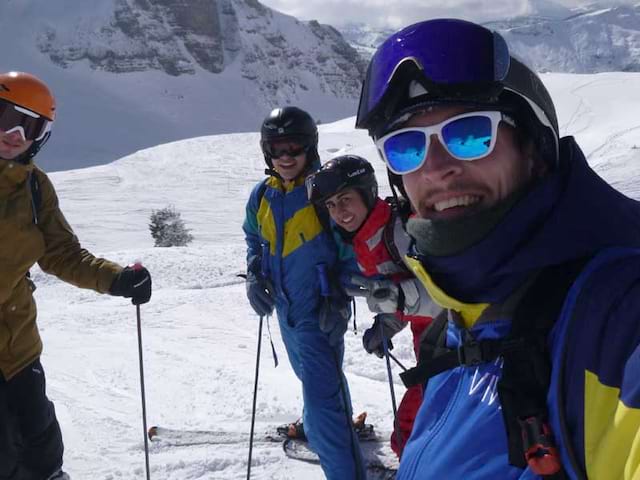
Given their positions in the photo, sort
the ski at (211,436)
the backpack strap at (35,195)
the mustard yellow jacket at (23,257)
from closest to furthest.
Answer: the mustard yellow jacket at (23,257) → the backpack strap at (35,195) → the ski at (211,436)

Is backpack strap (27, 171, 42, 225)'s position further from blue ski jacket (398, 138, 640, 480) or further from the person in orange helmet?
blue ski jacket (398, 138, 640, 480)

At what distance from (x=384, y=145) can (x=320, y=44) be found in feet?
367

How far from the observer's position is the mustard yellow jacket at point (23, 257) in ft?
8.24

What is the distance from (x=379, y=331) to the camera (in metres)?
2.87

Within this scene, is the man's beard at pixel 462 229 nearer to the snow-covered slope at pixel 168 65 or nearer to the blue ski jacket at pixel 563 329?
the blue ski jacket at pixel 563 329

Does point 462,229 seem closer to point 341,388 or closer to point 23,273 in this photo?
point 341,388

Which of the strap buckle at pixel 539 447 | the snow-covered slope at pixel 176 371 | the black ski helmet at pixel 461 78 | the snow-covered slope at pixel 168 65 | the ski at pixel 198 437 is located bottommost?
the snow-covered slope at pixel 176 371

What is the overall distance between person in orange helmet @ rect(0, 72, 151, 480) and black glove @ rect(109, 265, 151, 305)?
0.01 metres

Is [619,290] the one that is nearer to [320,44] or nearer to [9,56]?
[9,56]

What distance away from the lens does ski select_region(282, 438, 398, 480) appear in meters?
3.15

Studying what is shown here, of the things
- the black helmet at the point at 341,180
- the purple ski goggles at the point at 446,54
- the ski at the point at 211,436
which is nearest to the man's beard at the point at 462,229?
the purple ski goggles at the point at 446,54

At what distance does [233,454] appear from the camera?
338cm

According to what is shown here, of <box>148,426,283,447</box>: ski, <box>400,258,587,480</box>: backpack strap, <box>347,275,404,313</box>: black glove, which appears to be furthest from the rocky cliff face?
<box>400,258,587,480</box>: backpack strap

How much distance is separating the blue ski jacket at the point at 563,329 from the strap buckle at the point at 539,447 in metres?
0.02
